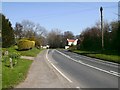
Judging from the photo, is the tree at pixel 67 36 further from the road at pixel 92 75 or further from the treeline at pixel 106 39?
the road at pixel 92 75

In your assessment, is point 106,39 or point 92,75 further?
point 106,39

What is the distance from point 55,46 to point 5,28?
87153 mm

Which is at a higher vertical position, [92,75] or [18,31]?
[18,31]

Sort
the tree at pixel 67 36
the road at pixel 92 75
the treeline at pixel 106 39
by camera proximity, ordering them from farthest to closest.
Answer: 1. the tree at pixel 67 36
2. the treeline at pixel 106 39
3. the road at pixel 92 75

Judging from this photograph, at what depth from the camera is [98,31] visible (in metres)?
79.9

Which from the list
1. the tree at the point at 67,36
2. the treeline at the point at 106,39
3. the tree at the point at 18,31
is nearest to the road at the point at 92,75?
the treeline at the point at 106,39

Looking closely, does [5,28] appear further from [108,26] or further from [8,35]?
[108,26]

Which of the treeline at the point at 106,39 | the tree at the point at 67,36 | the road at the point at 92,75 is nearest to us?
the road at the point at 92,75

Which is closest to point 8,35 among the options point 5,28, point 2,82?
point 5,28

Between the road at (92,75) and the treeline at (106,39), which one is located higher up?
the treeline at (106,39)

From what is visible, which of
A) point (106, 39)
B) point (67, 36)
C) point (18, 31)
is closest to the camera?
point (106, 39)

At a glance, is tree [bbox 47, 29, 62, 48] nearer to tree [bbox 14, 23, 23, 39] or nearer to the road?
tree [bbox 14, 23, 23, 39]

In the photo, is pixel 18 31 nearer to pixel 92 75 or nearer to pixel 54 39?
pixel 54 39

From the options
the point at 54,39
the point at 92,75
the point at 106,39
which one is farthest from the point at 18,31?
the point at 92,75
